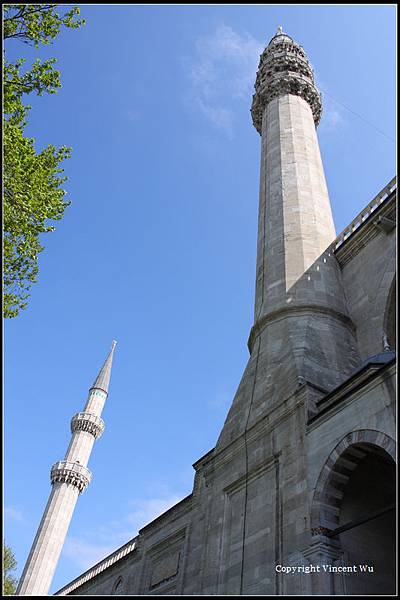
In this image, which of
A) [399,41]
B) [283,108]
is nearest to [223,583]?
[399,41]

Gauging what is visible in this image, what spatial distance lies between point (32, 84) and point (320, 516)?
9.53 metres

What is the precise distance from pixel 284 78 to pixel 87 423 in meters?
22.2

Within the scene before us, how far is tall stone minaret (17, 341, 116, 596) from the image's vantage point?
24812mm

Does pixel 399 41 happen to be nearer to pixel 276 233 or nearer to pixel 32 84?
pixel 32 84

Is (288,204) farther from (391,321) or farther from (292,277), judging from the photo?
(391,321)

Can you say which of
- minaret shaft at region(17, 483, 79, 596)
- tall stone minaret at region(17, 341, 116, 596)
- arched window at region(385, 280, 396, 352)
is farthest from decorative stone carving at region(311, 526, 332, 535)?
minaret shaft at region(17, 483, 79, 596)

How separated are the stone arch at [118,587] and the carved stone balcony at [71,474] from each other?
12797 mm

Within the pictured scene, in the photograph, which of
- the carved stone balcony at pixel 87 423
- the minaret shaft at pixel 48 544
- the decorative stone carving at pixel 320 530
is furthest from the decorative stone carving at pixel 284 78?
the minaret shaft at pixel 48 544

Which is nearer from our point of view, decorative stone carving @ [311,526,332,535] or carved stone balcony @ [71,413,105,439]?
decorative stone carving @ [311,526,332,535]

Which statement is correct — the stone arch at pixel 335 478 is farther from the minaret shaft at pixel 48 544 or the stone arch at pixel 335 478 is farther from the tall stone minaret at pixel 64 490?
the minaret shaft at pixel 48 544

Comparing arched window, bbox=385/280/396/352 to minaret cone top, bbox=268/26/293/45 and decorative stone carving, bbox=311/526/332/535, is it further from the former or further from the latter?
minaret cone top, bbox=268/26/293/45

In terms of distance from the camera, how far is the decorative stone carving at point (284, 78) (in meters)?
20.4

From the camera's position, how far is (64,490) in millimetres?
27844

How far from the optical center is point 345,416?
758 cm
